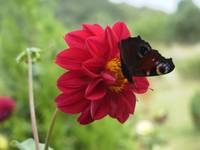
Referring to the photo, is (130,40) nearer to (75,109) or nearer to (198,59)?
(75,109)

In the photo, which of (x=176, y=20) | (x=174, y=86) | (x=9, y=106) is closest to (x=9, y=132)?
(x=9, y=106)

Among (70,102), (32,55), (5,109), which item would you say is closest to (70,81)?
(70,102)

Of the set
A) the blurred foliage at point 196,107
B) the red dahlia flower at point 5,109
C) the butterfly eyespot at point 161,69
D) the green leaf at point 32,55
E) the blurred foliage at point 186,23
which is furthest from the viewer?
the blurred foliage at point 186,23

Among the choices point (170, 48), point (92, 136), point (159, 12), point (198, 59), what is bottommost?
point (92, 136)

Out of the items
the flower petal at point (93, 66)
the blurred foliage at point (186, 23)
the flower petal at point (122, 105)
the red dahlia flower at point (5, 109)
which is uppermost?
the blurred foliage at point (186, 23)

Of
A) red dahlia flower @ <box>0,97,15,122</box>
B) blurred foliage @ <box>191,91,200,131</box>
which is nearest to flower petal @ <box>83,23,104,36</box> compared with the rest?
red dahlia flower @ <box>0,97,15,122</box>

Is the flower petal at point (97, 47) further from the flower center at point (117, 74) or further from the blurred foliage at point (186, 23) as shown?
the blurred foliage at point (186, 23)

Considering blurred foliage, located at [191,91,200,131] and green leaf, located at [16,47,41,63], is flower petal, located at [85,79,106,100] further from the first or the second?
blurred foliage, located at [191,91,200,131]

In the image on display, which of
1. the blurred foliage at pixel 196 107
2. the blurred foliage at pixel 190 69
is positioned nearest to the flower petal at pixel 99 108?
the blurred foliage at pixel 196 107

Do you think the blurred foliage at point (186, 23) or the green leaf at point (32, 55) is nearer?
the green leaf at point (32, 55)
